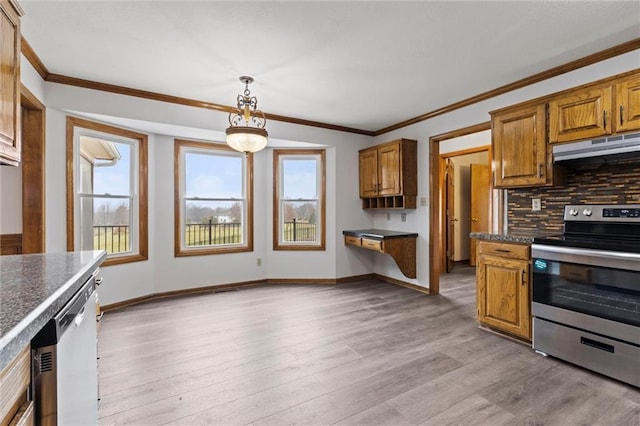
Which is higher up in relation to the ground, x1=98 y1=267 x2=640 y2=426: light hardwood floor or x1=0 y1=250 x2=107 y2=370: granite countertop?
x1=0 y1=250 x2=107 y2=370: granite countertop

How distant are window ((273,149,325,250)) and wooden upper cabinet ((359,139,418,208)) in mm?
738

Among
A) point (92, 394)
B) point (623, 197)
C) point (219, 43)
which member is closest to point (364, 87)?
point (219, 43)

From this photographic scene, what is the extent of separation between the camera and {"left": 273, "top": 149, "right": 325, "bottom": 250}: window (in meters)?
4.97

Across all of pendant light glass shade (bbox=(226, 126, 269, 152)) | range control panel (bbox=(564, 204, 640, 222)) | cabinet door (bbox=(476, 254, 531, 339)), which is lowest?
cabinet door (bbox=(476, 254, 531, 339))

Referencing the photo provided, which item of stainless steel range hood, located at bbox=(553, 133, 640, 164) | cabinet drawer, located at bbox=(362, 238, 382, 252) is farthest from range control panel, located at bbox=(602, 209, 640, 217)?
cabinet drawer, located at bbox=(362, 238, 382, 252)

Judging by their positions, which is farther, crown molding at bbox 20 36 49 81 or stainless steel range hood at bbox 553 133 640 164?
crown molding at bbox 20 36 49 81

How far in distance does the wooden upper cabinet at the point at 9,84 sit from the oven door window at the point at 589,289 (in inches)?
137

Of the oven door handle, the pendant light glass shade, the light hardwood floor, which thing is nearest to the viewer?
the light hardwood floor

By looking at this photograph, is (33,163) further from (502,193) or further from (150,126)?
(502,193)

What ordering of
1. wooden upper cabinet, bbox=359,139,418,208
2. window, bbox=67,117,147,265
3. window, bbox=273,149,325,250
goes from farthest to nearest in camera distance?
window, bbox=273,149,325,250
wooden upper cabinet, bbox=359,139,418,208
window, bbox=67,117,147,265

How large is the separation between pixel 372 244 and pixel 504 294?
1877mm

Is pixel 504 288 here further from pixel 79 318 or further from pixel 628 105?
pixel 79 318

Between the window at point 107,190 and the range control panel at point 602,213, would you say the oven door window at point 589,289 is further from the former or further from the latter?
the window at point 107,190

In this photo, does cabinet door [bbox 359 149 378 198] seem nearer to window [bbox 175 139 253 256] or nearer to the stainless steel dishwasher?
window [bbox 175 139 253 256]
